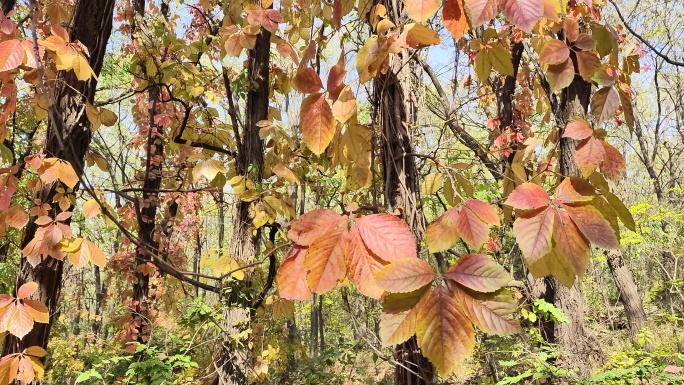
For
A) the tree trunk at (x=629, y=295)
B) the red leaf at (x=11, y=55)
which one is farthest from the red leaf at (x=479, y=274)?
the tree trunk at (x=629, y=295)

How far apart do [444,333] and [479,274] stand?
11 centimetres

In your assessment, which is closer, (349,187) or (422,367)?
(422,367)

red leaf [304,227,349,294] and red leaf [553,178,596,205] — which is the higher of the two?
red leaf [553,178,596,205]

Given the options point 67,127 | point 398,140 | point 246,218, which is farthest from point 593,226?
point 246,218

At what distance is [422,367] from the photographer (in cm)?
108

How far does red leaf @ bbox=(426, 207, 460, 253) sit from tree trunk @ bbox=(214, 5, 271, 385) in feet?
7.00

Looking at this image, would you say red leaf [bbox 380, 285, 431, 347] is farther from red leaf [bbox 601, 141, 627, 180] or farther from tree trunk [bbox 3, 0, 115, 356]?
tree trunk [bbox 3, 0, 115, 356]

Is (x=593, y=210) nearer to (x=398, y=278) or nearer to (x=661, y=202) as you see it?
(x=398, y=278)

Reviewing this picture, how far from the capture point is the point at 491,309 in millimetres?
643

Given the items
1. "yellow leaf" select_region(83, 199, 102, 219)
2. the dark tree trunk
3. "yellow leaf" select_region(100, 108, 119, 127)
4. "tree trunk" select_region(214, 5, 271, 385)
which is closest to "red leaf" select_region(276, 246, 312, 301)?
"yellow leaf" select_region(83, 199, 102, 219)

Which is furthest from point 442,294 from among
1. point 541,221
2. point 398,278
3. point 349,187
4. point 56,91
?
point 56,91

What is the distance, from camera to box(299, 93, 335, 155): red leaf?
3.01 feet

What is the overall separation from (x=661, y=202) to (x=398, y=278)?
1238 cm

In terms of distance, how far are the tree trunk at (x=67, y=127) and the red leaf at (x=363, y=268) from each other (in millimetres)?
1825
